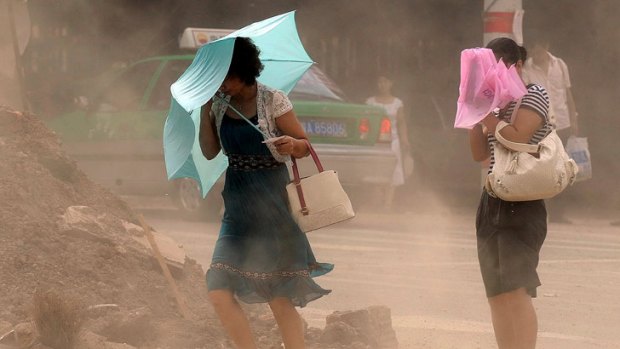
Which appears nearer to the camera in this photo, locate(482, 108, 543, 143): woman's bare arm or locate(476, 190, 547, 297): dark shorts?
locate(482, 108, 543, 143): woman's bare arm

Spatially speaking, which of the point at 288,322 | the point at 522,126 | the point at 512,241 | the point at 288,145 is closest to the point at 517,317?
the point at 512,241

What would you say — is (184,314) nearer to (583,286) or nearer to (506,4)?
(583,286)

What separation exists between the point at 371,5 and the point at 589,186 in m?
3.67

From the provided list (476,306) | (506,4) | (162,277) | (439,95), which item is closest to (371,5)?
(439,95)

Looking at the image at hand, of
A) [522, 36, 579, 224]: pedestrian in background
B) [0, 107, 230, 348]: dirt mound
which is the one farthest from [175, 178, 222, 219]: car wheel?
[0, 107, 230, 348]: dirt mound

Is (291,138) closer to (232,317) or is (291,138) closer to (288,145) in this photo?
(288,145)

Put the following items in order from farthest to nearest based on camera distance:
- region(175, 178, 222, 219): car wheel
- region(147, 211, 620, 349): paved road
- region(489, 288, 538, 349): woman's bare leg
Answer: region(175, 178, 222, 219): car wheel, region(147, 211, 620, 349): paved road, region(489, 288, 538, 349): woman's bare leg

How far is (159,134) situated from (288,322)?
739 cm

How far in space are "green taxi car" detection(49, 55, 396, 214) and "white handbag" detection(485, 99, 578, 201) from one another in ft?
23.6

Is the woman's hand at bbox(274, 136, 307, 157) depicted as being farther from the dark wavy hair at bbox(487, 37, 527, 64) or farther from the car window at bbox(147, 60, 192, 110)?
the car window at bbox(147, 60, 192, 110)

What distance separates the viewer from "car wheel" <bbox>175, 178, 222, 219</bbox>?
1310 centimetres

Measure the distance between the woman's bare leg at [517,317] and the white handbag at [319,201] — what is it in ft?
2.63

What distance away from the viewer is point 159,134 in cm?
1301

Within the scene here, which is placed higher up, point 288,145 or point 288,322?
point 288,145
